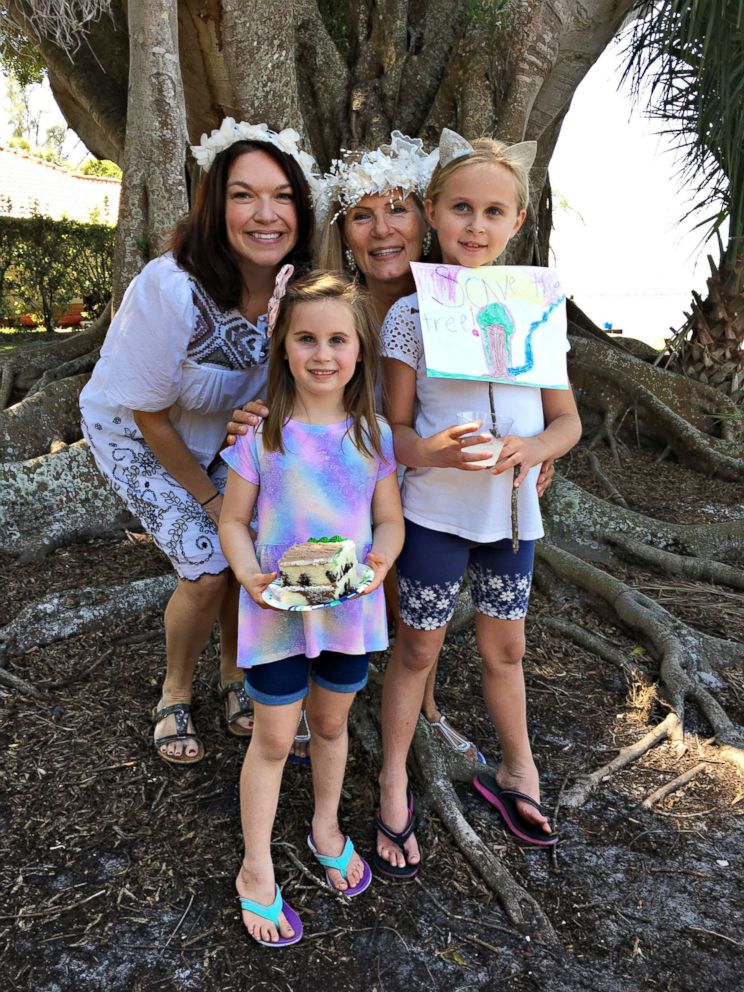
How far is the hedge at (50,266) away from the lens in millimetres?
10523

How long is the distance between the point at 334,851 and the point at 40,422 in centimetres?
350

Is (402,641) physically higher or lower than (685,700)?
higher

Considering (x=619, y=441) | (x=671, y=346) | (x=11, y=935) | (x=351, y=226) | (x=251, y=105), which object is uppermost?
(x=251, y=105)

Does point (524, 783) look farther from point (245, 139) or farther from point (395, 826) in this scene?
point (245, 139)

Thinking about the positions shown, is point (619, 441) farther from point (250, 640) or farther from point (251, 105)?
point (250, 640)

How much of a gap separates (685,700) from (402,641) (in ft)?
4.74

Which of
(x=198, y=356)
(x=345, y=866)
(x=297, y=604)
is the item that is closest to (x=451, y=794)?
(x=345, y=866)

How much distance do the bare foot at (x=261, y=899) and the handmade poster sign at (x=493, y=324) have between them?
133 centimetres

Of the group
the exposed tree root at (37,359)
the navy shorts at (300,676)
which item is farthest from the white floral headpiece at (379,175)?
the exposed tree root at (37,359)

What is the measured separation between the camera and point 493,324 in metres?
1.92

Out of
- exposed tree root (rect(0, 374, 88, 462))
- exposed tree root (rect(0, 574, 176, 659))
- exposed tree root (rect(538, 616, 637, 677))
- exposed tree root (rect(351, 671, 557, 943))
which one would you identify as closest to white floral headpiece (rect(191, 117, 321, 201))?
exposed tree root (rect(351, 671, 557, 943))

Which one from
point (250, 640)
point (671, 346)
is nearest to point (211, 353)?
point (250, 640)

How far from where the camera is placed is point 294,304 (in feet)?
5.99

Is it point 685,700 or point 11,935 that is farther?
point 685,700
